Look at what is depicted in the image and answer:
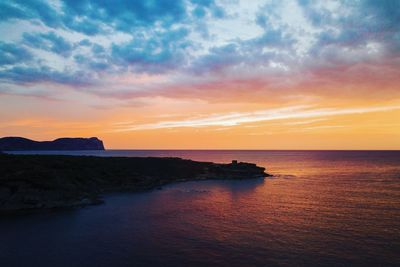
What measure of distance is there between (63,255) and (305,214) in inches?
1572

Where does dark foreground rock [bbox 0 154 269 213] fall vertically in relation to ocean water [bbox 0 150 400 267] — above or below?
above

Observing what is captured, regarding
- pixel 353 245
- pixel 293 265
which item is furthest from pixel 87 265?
pixel 353 245

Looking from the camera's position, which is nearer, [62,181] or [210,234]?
[210,234]

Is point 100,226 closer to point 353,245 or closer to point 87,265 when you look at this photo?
point 87,265

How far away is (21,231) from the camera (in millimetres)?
42156

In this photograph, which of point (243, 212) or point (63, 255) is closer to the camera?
point (63, 255)

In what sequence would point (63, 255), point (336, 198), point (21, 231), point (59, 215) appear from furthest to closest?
point (336, 198), point (59, 215), point (21, 231), point (63, 255)

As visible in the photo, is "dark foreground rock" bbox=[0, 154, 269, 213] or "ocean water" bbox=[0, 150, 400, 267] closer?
"ocean water" bbox=[0, 150, 400, 267]

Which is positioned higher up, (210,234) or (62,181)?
(62,181)

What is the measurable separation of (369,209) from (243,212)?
2408 cm

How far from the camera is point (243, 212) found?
54.8 meters

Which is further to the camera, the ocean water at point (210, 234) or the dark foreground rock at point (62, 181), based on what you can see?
the dark foreground rock at point (62, 181)

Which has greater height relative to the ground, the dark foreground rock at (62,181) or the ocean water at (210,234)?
the dark foreground rock at (62,181)

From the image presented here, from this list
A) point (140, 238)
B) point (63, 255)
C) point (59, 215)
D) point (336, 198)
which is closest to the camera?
point (63, 255)
